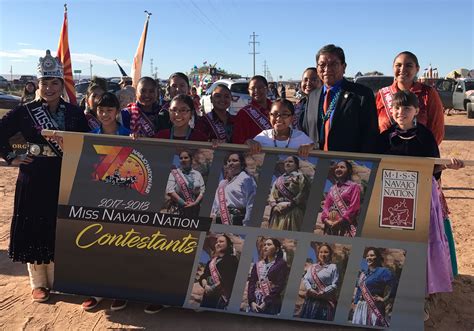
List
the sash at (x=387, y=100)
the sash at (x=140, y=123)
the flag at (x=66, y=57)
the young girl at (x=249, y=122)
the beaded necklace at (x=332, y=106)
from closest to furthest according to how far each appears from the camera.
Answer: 1. the beaded necklace at (x=332, y=106)
2. the sash at (x=387, y=100)
3. the sash at (x=140, y=123)
4. the young girl at (x=249, y=122)
5. the flag at (x=66, y=57)

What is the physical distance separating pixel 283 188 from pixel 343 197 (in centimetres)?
44

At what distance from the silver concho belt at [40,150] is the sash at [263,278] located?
191cm

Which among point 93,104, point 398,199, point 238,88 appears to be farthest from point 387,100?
point 238,88

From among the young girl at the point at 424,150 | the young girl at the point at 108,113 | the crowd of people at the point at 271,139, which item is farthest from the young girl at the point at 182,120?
the young girl at the point at 424,150

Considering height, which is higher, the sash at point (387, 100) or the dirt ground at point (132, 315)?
the sash at point (387, 100)

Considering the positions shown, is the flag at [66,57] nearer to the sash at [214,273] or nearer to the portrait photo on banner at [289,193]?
the sash at [214,273]

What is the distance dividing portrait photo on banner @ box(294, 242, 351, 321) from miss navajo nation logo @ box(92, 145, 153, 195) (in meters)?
1.36

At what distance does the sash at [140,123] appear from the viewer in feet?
12.8

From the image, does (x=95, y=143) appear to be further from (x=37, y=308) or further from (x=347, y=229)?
(x=347, y=229)

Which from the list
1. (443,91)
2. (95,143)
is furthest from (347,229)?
(443,91)

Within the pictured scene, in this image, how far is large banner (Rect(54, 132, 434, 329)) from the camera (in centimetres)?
305

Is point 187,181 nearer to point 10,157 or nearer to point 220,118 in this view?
point 220,118

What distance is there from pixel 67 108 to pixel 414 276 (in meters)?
3.08

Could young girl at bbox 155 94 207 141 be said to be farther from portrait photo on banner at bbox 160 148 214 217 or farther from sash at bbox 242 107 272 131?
sash at bbox 242 107 272 131
